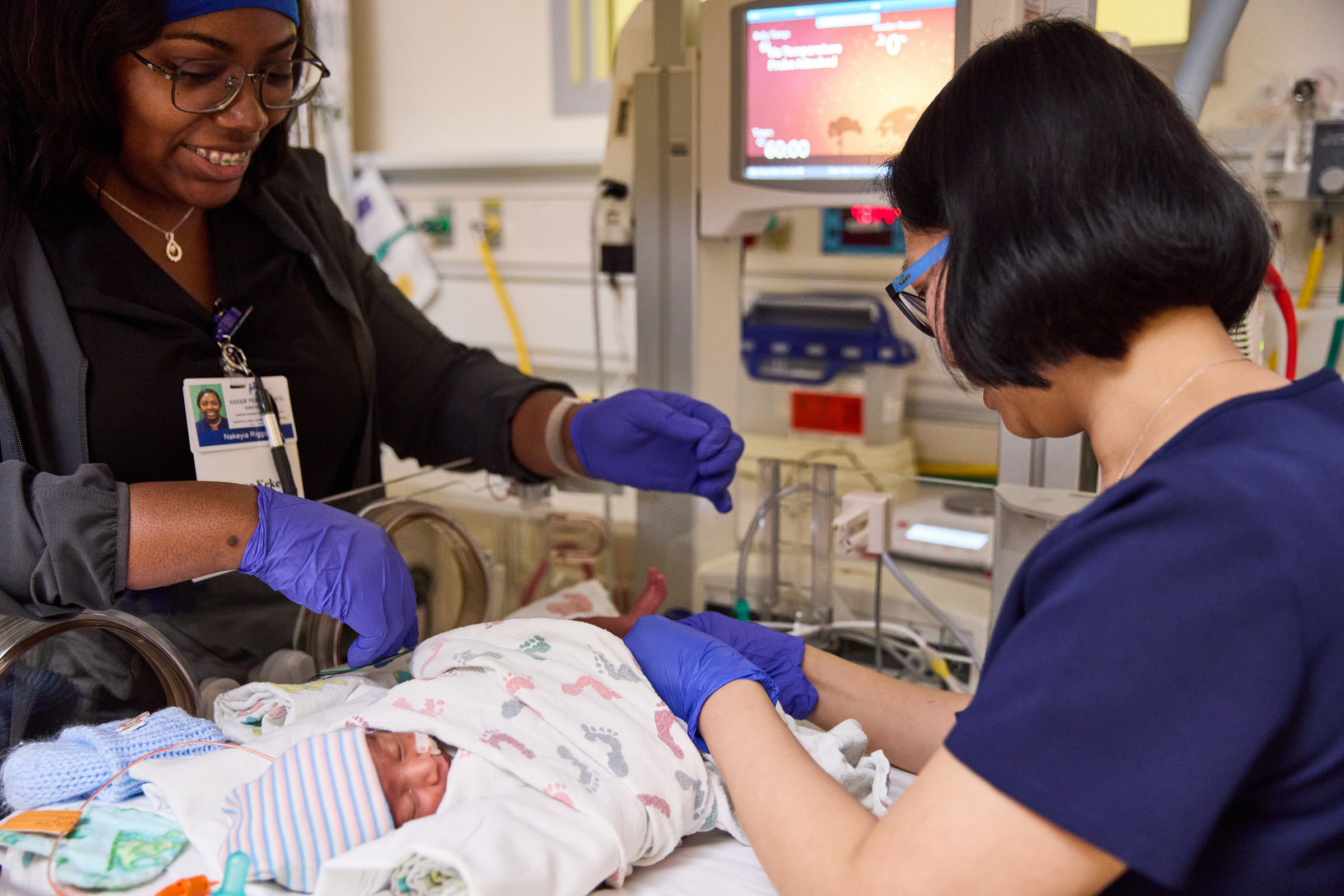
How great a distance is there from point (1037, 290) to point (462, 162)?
8.73 feet

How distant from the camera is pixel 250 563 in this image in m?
1.25

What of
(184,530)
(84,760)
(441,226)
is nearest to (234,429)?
(184,530)

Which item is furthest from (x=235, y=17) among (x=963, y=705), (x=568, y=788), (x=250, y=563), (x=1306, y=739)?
(x=1306, y=739)

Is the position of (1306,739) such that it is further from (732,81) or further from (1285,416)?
(732,81)

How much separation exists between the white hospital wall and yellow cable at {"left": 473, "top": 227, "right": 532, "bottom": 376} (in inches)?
10.4

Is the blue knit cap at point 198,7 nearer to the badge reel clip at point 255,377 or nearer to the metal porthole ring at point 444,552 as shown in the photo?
the badge reel clip at point 255,377

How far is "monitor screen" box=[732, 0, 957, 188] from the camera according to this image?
1.48 m

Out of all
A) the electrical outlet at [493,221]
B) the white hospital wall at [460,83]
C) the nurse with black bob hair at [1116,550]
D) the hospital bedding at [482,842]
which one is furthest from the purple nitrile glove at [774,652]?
the electrical outlet at [493,221]

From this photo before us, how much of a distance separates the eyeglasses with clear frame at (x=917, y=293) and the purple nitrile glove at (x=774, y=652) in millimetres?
487

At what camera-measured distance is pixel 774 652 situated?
4.45ft

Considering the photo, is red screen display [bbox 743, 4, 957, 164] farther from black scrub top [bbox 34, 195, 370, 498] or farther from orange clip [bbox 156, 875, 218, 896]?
orange clip [bbox 156, 875, 218, 896]

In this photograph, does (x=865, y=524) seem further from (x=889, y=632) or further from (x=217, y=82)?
(x=217, y=82)

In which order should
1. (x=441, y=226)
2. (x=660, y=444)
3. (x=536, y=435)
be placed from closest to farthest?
(x=660, y=444) → (x=536, y=435) → (x=441, y=226)

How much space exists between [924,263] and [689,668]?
507 millimetres
